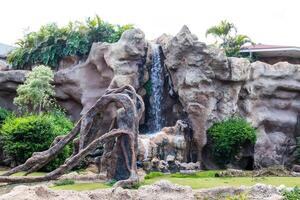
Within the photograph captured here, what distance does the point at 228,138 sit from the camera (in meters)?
20.0

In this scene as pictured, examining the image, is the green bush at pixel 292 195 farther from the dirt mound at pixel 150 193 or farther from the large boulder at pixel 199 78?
the large boulder at pixel 199 78

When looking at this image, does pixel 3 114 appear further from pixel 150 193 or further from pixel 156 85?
pixel 150 193

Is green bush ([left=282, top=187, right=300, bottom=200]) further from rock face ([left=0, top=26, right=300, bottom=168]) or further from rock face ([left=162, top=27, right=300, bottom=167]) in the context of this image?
rock face ([left=162, top=27, right=300, bottom=167])

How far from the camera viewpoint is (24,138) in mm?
18062

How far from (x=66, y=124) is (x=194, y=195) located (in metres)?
11.8

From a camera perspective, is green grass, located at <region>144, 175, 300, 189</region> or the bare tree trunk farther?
green grass, located at <region>144, 175, 300, 189</region>

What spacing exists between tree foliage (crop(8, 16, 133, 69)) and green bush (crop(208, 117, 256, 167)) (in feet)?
26.0

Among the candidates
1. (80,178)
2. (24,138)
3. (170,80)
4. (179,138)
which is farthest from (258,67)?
(80,178)

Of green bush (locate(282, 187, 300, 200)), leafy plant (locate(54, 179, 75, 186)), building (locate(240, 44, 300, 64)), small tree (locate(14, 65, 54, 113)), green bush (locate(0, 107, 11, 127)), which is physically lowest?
green bush (locate(282, 187, 300, 200))

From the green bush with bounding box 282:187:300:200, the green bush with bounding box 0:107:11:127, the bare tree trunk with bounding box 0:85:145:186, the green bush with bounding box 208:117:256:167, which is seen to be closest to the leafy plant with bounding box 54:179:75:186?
the bare tree trunk with bounding box 0:85:145:186

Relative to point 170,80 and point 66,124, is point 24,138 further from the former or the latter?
point 170,80

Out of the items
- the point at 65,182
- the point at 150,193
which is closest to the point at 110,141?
the point at 65,182

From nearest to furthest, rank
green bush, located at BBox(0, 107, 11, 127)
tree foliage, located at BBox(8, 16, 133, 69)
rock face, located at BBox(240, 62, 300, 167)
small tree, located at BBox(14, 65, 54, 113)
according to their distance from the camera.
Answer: small tree, located at BBox(14, 65, 54, 113), green bush, located at BBox(0, 107, 11, 127), rock face, located at BBox(240, 62, 300, 167), tree foliage, located at BBox(8, 16, 133, 69)

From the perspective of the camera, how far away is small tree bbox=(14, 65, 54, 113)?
70.2 ft
